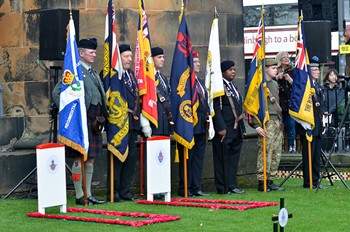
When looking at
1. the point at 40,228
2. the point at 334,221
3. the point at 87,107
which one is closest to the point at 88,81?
the point at 87,107

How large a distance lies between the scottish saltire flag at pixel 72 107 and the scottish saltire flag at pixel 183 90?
6.97 ft

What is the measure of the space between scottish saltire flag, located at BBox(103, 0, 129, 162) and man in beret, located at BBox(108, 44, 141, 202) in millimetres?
156

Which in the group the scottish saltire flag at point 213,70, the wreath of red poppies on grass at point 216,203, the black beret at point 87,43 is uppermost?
the black beret at point 87,43

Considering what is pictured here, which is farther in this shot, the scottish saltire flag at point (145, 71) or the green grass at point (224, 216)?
→ the scottish saltire flag at point (145, 71)

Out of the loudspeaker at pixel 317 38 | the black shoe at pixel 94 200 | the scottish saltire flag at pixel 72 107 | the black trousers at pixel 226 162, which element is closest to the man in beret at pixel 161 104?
the black trousers at pixel 226 162

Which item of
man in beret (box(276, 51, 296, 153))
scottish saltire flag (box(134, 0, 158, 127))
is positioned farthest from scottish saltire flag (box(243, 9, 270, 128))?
scottish saltire flag (box(134, 0, 158, 127))

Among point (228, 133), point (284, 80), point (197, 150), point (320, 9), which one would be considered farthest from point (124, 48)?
point (320, 9)

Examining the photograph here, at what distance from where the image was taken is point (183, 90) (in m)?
17.1

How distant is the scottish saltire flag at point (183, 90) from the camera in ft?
55.7

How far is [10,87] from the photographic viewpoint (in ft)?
57.0

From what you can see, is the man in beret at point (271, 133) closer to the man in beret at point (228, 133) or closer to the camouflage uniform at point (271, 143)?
the camouflage uniform at point (271, 143)

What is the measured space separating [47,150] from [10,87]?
3304 millimetres

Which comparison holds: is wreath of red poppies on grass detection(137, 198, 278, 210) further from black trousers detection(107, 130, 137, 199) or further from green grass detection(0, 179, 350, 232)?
black trousers detection(107, 130, 137, 199)

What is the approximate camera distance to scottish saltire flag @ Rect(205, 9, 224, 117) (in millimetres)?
17547
